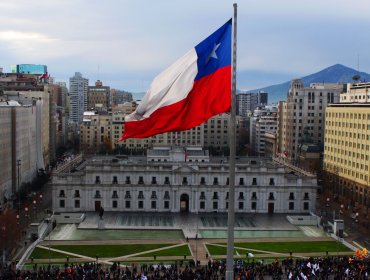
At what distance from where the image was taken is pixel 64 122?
634ft

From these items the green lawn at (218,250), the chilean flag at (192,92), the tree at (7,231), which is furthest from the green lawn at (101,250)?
the chilean flag at (192,92)

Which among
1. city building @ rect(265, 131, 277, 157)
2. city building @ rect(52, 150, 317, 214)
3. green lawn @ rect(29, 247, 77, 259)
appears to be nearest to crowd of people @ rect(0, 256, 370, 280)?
Result: green lawn @ rect(29, 247, 77, 259)

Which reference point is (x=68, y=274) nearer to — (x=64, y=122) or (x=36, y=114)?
(x=36, y=114)

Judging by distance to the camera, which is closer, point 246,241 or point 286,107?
point 246,241

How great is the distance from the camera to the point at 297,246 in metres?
65.1

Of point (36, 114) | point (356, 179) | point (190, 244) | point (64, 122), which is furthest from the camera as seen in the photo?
point (64, 122)

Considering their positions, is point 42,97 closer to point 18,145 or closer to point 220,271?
point 18,145

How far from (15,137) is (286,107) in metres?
76.1

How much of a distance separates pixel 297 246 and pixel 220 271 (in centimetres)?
1996

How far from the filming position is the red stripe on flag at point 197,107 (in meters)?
23.0

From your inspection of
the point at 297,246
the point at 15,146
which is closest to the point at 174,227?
the point at 297,246

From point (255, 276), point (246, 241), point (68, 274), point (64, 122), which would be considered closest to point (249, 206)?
point (246, 241)

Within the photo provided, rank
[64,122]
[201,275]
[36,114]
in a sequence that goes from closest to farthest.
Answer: [201,275], [36,114], [64,122]

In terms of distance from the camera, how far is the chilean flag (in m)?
22.8
